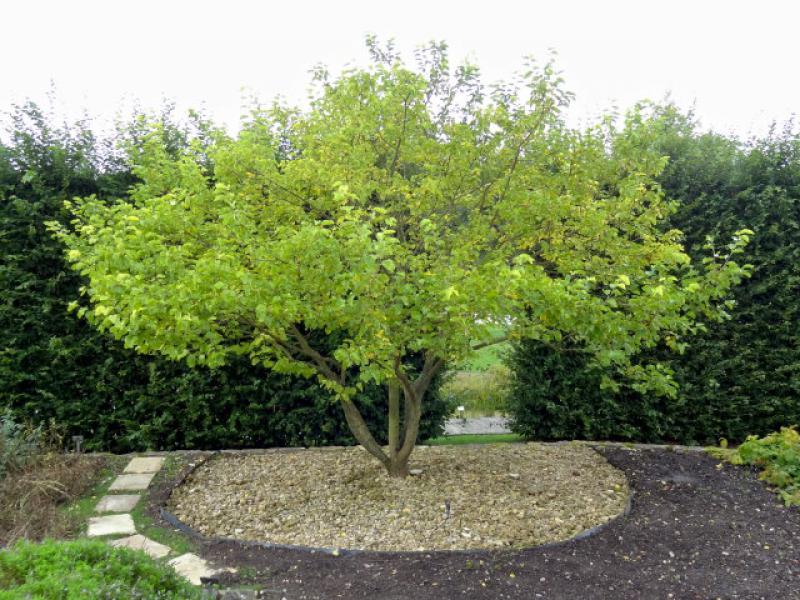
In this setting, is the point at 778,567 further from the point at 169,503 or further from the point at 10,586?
the point at 169,503

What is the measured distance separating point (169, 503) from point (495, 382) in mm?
5303

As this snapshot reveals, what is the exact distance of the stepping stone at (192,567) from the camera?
3.48 meters

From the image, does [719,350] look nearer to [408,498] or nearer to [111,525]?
[408,498]

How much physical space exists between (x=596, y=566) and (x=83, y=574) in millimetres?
2797

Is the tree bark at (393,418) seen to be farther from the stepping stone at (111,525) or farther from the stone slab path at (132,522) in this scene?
the stepping stone at (111,525)

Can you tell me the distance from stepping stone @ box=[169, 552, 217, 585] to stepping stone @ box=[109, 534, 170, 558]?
170 millimetres

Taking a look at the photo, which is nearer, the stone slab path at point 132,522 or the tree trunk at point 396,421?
the stone slab path at point 132,522

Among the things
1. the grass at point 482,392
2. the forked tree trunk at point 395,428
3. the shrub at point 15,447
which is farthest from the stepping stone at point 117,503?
the grass at point 482,392

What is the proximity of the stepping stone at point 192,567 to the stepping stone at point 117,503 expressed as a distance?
123cm

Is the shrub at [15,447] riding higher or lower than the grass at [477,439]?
higher

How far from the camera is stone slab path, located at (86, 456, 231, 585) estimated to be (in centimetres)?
361

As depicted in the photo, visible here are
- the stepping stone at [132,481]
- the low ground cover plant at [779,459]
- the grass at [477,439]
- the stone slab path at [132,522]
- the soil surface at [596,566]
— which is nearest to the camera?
the soil surface at [596,566]

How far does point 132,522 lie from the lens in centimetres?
443

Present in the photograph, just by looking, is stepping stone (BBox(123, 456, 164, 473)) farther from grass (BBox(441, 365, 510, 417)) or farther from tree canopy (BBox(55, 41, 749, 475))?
grass (BBox(441, 365, 510, 417))
